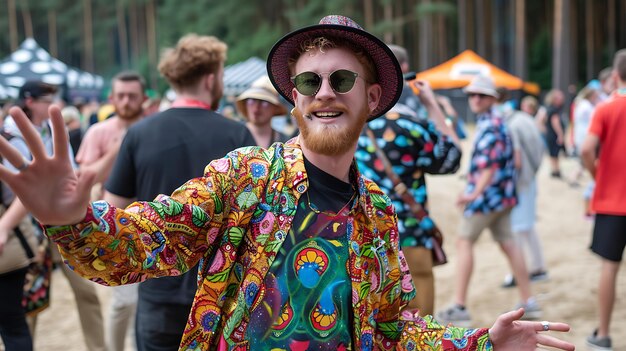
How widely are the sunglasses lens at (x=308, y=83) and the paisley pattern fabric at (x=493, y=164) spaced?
3839mm

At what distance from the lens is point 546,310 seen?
586 centimetres

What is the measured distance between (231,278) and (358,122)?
58 centimetres

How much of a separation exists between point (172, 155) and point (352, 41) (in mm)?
1513

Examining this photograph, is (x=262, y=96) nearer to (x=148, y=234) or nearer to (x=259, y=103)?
(x=259, y=103)

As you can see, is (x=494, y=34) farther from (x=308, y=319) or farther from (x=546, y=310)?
(x=308, y=319)

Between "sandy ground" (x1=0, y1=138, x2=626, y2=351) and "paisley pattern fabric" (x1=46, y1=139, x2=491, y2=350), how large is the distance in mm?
3596

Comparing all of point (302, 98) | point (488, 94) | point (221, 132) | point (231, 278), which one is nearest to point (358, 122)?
point (302, 98)

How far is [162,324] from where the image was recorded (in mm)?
3148

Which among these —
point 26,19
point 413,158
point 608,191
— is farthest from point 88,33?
point 413,158

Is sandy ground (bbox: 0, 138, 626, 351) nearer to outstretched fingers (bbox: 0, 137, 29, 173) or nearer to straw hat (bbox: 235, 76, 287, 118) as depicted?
straw hat (bbox: 235, 76, 287, 118)

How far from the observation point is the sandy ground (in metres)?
5.49

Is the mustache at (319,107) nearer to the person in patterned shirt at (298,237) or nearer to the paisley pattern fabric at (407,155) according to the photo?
the person in patterned shirt at (298,237)

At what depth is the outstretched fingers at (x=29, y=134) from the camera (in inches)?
51.6

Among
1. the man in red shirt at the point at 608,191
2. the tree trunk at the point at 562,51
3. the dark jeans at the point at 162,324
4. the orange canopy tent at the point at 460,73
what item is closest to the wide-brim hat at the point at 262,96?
A: the dark jeans at the point at 162,324
